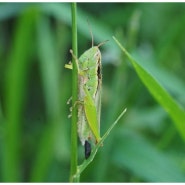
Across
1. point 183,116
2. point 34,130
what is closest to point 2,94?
point 34,130

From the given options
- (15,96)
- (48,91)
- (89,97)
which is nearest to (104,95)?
(48,91)

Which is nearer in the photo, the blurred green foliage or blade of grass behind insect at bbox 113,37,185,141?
blade of grass behind insect at bbox 113,37,185,141

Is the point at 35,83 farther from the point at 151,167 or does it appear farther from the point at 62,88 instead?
the point at 151,167

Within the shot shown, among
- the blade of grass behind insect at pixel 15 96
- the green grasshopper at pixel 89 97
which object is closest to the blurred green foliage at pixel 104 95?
the blade of grass behind insect at pixel 15 96

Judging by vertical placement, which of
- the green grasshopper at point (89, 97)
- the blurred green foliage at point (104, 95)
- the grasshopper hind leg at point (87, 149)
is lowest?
the blurred green foliage at point (104, 95)

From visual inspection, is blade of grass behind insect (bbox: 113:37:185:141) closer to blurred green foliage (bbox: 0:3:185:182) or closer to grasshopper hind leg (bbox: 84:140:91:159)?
grasshopper hind leg (bbox: 84:140:91:159)

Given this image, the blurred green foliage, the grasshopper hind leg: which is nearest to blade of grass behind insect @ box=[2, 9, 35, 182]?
the blurred green foliage

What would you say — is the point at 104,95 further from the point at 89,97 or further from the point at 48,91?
the point at 89,97

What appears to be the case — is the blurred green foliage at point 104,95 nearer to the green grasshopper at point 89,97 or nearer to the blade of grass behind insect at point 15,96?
the blade of grass behind insect at point 15,96
